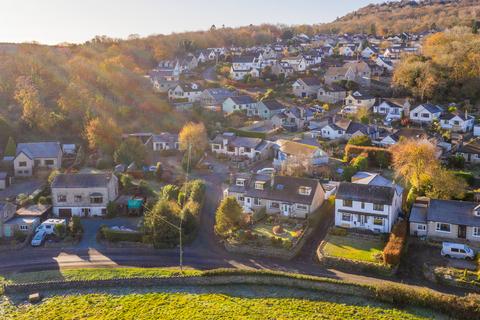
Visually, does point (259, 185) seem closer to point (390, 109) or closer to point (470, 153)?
point (470, 153)

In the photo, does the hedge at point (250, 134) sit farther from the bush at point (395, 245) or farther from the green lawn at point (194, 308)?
the green lawn at point (194, 308)

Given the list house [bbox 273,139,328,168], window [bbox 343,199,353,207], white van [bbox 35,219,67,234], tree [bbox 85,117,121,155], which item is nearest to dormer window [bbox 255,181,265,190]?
window [bbox 343,199,353,207]

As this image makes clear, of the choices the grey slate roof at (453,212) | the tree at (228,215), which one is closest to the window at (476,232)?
the grey slate roof at (453,212)

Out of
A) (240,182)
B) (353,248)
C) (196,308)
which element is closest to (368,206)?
(353,248)

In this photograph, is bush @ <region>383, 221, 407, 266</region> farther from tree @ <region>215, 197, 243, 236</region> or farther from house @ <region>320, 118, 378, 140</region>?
house @ <region>320, 118, 378, 140</region>

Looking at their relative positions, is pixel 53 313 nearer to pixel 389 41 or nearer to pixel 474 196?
pixel 474 196
